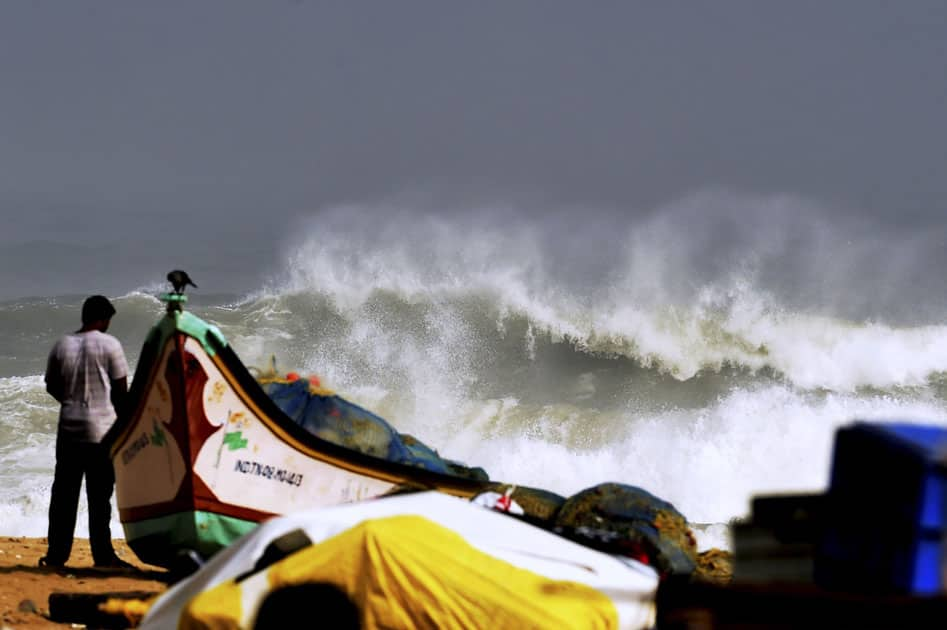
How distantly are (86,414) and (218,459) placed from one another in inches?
51.0

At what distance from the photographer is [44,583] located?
24.5ft

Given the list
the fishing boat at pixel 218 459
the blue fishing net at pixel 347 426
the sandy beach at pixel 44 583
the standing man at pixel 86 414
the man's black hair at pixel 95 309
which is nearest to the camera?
the sandy beach at pixel 44 583

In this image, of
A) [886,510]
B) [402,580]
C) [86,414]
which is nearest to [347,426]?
[86,414]

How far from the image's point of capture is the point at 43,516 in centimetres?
1507

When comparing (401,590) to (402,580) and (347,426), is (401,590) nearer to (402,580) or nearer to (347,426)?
(402,580)

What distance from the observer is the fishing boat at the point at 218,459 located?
7086 mm

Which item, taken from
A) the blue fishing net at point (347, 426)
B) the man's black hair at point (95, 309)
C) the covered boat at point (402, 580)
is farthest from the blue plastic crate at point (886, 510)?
the man's black hair at point (95, 309)

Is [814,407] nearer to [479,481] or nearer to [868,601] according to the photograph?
[479,481]

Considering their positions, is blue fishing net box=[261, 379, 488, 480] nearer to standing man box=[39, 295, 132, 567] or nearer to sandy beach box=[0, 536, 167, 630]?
standing man box=[39, 295, 132, 567]

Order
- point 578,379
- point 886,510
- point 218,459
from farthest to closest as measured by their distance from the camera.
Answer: point 578,379
point 218,459
point 886,510

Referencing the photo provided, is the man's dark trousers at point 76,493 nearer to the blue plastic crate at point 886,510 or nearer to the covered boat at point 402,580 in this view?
the covered boat at point 402,580

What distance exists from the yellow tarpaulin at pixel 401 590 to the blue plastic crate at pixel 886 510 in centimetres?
83

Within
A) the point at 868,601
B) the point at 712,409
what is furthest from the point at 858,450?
→ the point at 712,409

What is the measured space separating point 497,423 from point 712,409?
4.14m
